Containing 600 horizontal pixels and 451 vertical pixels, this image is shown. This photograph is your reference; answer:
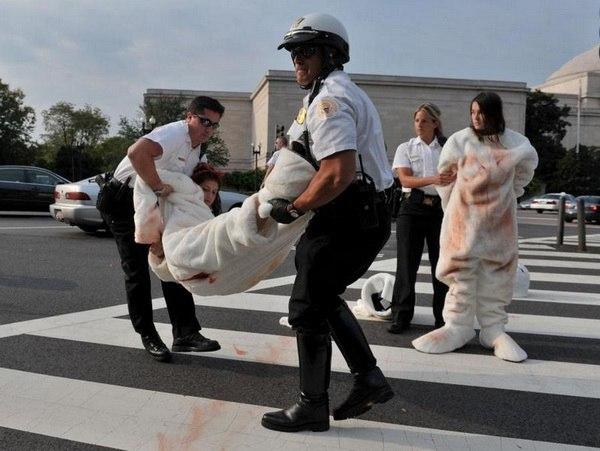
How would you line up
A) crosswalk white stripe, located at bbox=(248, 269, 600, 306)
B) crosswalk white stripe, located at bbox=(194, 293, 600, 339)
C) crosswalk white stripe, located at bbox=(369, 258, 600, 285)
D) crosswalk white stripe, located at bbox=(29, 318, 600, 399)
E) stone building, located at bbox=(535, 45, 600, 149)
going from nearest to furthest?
1. crosswalk white stripe, located at bbox=(29, 318, 600, 399)
2. crosswalk white stripe, located at bbox=(194, 293, 600, 339)
3. crosswalk white stripe, located at bbox=(248, 269, 600, 306)
4. crosswalk white stripe, located at bbox=(369, 258, 600, 285)
5. stone building, located at bbox=(535, 45, 600, 149)

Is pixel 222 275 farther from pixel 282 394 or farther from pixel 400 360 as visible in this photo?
pixel 400 360

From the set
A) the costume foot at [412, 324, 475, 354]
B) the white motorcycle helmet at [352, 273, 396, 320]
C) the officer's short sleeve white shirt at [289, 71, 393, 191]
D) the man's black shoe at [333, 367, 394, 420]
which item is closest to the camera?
the officer's short sleeve white shirt at [289, 71, 393, 191]

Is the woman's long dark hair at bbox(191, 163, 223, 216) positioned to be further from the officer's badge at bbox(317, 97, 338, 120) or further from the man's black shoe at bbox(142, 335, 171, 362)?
the officer's badge at bbox(317, 97, 338, 120)

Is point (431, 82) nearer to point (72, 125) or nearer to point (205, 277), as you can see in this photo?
point (72, 125)

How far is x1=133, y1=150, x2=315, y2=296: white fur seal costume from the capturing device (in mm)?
2971

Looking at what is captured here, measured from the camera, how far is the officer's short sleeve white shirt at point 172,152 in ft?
13.5

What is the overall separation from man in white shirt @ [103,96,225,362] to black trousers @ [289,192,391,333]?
134 centimetres

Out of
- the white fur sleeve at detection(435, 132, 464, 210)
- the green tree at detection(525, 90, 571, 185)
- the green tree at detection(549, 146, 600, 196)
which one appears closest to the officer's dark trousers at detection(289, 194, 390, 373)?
the white fur sleeve at detection(435, 132, 464, 210)

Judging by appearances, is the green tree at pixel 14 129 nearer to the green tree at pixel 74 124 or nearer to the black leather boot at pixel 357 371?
the green tree at pixel 74 124

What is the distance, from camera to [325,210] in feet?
10.00

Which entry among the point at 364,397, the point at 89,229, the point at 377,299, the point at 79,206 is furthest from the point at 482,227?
the point at 89,229

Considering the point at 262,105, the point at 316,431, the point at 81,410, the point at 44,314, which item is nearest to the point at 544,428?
the point at 316,431

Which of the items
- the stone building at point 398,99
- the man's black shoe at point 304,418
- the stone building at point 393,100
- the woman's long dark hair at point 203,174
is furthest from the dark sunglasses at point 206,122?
the stone building at point 398,99

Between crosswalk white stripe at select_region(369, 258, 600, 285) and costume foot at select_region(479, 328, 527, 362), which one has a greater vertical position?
costume foot at select_region(479, 328, 527, 362)
